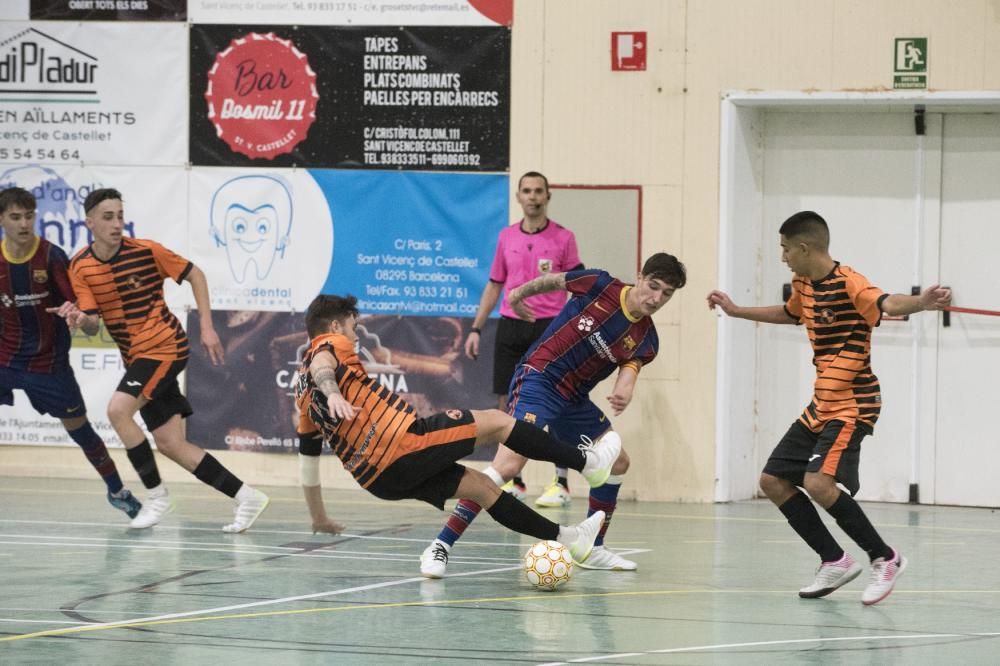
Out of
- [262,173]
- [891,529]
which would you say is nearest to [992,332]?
[891,529]

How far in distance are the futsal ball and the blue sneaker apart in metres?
3.64

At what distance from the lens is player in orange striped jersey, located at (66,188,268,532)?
977 centimetres

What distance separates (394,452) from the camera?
24.0ft

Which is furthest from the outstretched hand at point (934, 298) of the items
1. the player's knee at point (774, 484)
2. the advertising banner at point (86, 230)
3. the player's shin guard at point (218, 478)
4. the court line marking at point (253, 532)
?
the advertising banner at point (86, 230)

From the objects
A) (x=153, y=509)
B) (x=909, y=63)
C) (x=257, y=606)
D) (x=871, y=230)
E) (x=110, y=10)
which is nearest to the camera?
(x=257, y=606)

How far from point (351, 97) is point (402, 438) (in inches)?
224

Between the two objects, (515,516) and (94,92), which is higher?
(94,92)

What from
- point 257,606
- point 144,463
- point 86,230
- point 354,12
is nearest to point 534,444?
point 257,606

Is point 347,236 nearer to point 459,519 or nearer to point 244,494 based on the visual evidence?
point 244,494

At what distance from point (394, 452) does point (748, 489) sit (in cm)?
553

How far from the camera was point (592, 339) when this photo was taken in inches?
330

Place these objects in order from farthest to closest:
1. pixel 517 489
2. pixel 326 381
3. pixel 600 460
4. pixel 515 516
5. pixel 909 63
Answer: pixel 517 489, pixel 909 63, pixel 600 460, pixel 515 516, pixel 326 381

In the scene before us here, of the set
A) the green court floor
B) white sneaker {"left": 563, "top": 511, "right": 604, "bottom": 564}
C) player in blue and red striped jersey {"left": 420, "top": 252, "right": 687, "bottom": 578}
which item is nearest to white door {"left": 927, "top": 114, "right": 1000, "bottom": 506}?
the green court floor

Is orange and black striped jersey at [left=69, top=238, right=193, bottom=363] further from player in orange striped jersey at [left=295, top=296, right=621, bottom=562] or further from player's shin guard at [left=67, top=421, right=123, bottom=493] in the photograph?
player in orange striped jersey at [left=295, top=296, right=621, bottom=562]
